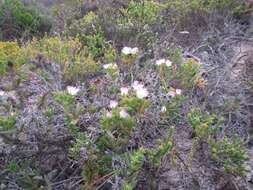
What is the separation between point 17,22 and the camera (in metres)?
5.25

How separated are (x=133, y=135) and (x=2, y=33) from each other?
10.2ft

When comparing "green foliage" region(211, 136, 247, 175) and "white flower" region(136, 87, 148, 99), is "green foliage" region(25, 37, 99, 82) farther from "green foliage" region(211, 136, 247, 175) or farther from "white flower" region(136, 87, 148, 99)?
"green foliage" region(211, 136, 247, 175)

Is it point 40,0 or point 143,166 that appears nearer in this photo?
point 143,166

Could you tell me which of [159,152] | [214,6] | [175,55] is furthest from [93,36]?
[159,152]

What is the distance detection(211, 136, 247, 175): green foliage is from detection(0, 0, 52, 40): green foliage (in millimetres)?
3204

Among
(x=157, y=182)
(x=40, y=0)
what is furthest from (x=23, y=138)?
(x=40, y=0)

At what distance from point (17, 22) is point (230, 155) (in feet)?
12.2

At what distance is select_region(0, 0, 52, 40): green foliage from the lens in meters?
5.13

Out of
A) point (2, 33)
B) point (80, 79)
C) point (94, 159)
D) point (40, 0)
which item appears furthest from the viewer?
point (40, 0)

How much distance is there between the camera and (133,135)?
2.53m

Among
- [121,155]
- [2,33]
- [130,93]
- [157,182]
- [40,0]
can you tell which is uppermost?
[130,93]

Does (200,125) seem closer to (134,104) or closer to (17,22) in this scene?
(134,104)

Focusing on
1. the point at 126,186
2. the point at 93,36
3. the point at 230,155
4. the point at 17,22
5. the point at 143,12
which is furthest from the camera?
the point at 17,22

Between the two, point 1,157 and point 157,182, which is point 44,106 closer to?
point 1,157
